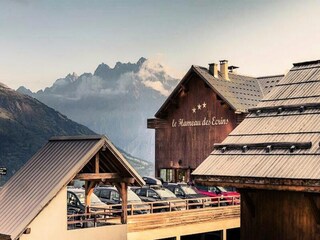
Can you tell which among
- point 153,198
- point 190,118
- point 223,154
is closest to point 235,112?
point 190,118

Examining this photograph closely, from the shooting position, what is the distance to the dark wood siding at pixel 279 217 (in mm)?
18297

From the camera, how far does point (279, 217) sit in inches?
752

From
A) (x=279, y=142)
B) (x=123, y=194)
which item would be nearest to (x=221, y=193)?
(x=123, y=194)

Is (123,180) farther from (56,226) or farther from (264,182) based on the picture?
(264,182)

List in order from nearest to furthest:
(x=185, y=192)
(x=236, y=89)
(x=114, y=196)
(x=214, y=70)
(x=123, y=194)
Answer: (x=123, y=194), (x=114, y=196), (x=185, y=192), (x=236, y=89), (x=214, y=70)

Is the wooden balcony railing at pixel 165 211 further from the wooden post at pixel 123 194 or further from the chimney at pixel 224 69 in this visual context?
the chimney at pixel 224 69

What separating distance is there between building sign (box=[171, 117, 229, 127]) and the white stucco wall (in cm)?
2489

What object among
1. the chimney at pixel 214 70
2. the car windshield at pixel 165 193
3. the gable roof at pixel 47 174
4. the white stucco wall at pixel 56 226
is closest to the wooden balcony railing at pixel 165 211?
the white stucco wall at pixel 56 226

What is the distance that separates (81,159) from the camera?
2108cm

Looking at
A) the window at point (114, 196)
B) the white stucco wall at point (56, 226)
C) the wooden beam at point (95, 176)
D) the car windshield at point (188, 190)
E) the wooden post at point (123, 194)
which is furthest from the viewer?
the car windshield at point (188, 190)

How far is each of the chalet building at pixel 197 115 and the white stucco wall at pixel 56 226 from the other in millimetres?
24321

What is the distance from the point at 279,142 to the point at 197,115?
29.2m

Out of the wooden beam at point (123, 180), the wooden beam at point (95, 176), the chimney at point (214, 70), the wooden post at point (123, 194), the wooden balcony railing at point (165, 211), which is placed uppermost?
the chimney at point (214, 70)

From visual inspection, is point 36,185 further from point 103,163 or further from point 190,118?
point 190,118
